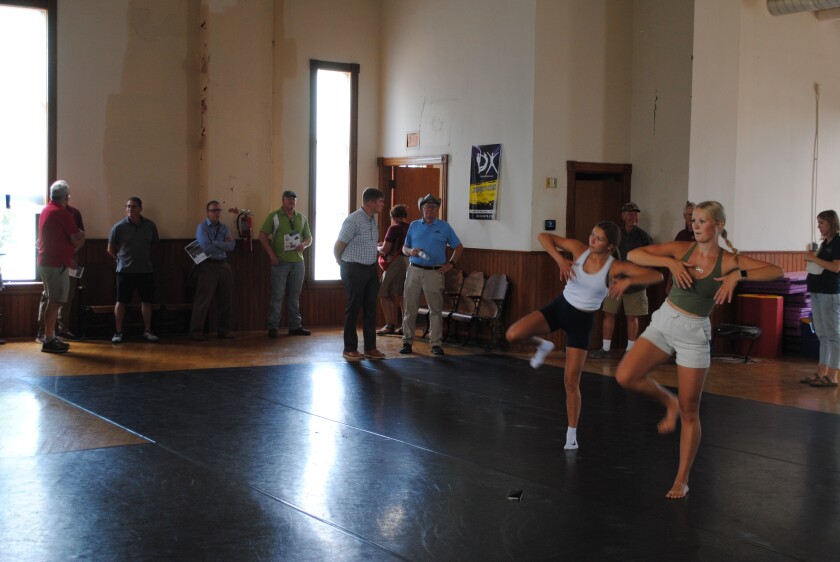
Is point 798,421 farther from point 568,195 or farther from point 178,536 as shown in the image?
point 178,536

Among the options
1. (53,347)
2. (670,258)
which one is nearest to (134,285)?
(53,347)

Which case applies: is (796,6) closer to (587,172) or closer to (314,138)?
(587,172)

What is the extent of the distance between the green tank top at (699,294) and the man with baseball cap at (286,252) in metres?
7.25

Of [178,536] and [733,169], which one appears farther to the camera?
[733,169]

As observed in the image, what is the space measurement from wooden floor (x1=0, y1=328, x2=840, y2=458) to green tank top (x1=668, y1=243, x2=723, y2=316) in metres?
3.28

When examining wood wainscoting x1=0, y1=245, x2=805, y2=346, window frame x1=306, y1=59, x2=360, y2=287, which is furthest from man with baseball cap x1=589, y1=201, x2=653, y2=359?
window frame x1=306, y1=59, x2=360, y2=287

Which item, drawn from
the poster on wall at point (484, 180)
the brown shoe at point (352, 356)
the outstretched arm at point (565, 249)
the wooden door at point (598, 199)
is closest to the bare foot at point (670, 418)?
the outstretched arm at point (565, 249)

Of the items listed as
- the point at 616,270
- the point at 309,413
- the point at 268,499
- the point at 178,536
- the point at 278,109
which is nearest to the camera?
the point at 178,536

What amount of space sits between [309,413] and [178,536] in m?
2.84

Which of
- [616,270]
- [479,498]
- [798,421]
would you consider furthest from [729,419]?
[479,498]

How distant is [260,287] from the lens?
485 inches

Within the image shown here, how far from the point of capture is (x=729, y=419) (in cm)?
718

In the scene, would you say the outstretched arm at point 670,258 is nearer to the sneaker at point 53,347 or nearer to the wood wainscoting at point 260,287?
the wood wainscoting at point 260,287

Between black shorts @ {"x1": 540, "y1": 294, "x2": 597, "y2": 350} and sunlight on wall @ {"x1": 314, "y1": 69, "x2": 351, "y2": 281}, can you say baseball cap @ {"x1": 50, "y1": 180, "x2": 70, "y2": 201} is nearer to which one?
sunlight on wall @ {"x1": 314, "y1": 69, "x2": 351, "y2": 281}
